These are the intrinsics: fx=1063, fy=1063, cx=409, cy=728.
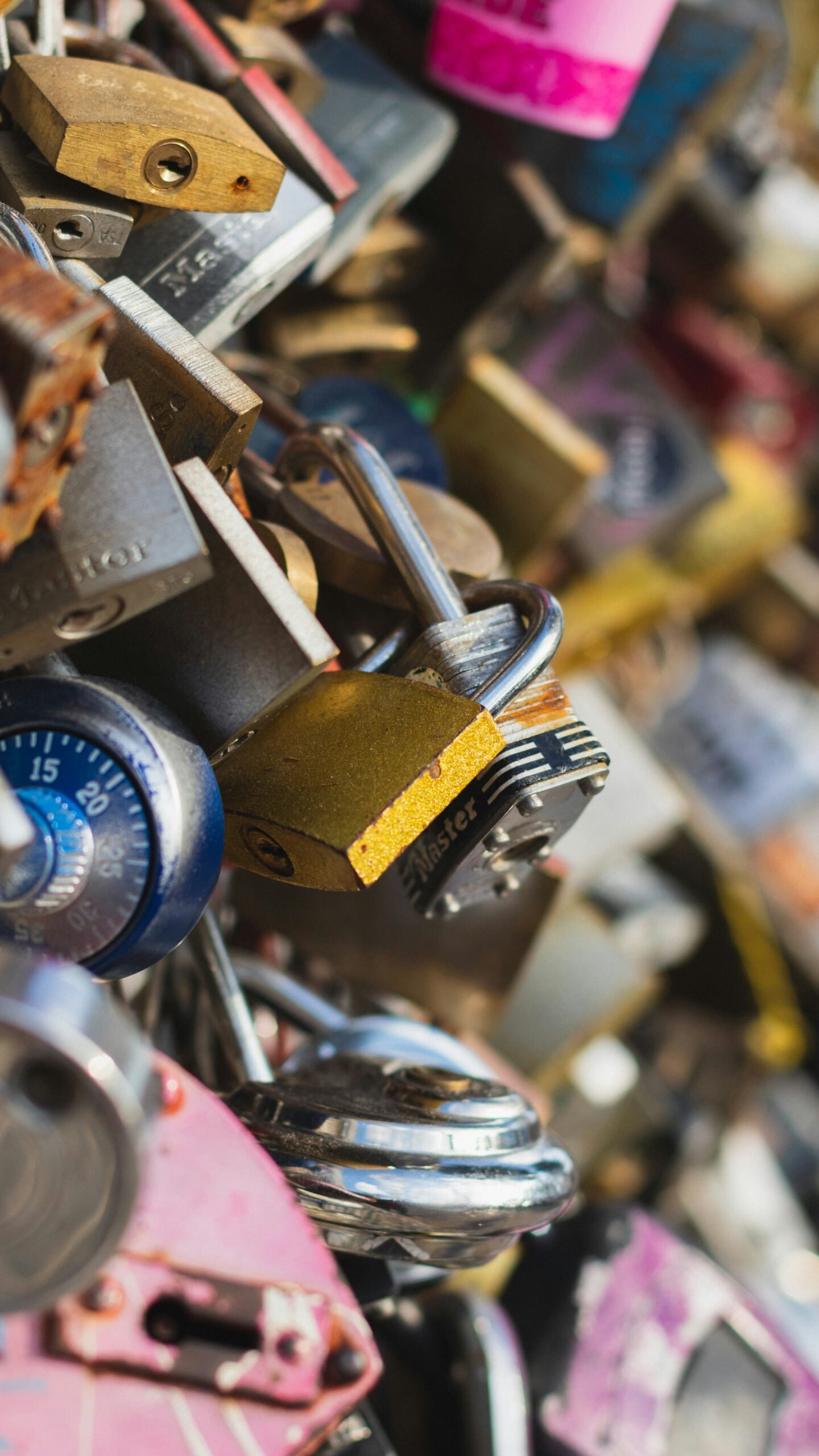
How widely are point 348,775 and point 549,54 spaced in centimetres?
73

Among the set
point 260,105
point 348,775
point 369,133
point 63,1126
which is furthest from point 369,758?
point 369,133

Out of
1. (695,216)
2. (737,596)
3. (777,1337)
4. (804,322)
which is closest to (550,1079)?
(777,1337)

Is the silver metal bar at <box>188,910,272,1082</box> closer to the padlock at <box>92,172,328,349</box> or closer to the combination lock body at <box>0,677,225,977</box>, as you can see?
the combination lock body at <box>0,677,225,977</box>

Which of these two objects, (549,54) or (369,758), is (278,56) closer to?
(549,54)

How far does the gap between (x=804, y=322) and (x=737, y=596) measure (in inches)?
20.2

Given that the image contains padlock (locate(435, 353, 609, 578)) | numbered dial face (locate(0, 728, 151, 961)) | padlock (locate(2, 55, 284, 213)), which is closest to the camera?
numbered dial face (locate(0, 728, 151, 961))

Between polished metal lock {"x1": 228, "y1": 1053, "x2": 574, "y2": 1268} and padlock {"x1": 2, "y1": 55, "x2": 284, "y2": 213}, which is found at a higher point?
padlock {"x1": 2, "y1": 55, "x2": 284, "y2": 213}

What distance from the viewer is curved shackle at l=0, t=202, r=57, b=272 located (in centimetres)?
Result: 50

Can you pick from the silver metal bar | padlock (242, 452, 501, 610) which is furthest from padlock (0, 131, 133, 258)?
the silver metal bar

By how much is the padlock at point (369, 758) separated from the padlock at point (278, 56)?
402 millimetres

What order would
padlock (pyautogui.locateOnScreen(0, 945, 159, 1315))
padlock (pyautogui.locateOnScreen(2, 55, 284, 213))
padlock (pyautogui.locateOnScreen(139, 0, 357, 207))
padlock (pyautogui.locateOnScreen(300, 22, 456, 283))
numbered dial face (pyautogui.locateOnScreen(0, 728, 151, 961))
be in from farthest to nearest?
1. padlock (pyautogui.locateOnScreen(300, 22, 456, 283))
2. padlock (pyautogui.locateOnScreen(139, 0, 357, 207))
3. padlock (pyautogui.locateOnScreen(2, 55, 284, 213))
4. numbered dial face (pyautogui.locateOnScreen(0, 728, 151, 961))
5. padlock (pyautogui.locateOnScreen(0, 945, 159, 1315))

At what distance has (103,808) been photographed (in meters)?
0.47

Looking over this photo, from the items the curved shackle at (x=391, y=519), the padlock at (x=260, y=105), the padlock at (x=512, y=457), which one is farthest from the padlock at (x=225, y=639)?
the padlock at (x=512, y=457)

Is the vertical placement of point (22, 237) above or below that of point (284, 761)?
above
